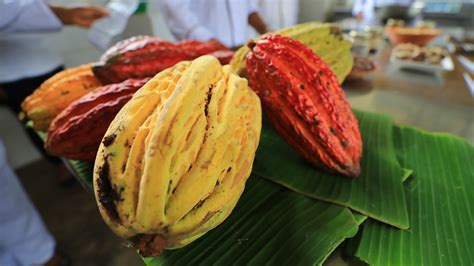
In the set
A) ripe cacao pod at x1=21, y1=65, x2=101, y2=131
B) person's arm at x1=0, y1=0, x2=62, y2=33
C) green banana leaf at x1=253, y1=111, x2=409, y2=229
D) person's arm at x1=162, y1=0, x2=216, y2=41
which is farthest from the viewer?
person's arm at x1=162, y1=0, x2=216, y2=41

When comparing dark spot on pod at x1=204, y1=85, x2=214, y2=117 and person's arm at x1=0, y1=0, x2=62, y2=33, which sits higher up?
person's arm at x1=0, y1=0, x2=62, y2=33

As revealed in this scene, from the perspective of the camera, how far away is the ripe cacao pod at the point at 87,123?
1.84 feet

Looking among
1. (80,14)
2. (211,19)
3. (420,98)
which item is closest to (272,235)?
(420,98)

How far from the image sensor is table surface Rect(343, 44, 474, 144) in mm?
984

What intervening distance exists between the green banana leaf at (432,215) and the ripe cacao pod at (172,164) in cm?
28

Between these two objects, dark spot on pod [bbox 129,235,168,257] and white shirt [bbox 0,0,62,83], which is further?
white shirt [bbox 0,0,62,83]

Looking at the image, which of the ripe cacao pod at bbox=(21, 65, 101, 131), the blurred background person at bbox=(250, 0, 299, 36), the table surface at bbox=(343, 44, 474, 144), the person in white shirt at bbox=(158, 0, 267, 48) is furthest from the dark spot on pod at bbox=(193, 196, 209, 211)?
the blurred background person at bbox=(250, 0, 299, 36)

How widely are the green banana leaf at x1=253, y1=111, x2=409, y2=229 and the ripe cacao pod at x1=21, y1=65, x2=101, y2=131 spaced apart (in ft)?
1.76

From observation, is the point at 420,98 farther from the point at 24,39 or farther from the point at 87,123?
the point at 24,39

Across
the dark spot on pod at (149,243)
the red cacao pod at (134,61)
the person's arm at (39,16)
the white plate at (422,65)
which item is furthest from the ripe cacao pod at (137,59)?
the white plate at (422,65)

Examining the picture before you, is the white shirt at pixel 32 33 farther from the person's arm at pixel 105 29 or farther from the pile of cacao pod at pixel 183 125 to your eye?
the pile of cacao pod at pixel 183 125

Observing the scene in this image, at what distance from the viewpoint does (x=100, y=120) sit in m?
0.56

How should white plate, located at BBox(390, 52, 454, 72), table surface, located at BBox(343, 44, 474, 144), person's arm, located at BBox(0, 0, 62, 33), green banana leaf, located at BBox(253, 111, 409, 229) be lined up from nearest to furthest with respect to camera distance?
green banana leaf, located at BBox(253, 111, 409, 229) < table surface, located at BBox(343, 44, 474, 144) < person's arm, located at BBox(0, 0, 62, 33) < white plate, located at BBox(390, 52, 454, 72)

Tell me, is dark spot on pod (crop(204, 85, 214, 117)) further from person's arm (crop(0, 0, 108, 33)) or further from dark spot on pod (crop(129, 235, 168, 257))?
person's arm (crop(0, 0, 108, 33))
